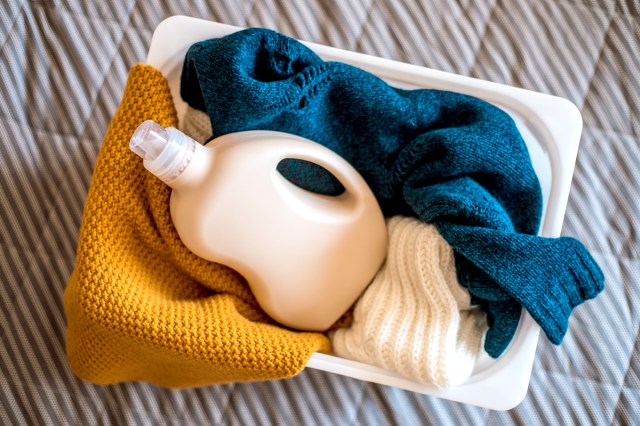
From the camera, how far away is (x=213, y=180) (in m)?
0.49

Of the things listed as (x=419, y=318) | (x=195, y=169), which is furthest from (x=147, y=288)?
(x=419, y=318)

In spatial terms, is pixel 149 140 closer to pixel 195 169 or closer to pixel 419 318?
pixel 195 169

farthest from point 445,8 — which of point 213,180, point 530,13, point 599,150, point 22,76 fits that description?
point 22,76

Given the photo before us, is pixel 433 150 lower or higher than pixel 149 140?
lower

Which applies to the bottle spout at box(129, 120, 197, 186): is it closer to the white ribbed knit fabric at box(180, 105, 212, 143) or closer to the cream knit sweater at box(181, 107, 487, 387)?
the white ribbed knit fabric at box(180, 105, 212, 143)

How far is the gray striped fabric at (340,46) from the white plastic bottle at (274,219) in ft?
0.70

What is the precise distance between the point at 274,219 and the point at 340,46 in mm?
322

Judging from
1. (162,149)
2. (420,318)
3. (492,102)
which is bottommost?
(420,318)

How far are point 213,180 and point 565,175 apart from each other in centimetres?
33

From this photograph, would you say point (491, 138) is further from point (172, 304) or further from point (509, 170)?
point (172, 304)

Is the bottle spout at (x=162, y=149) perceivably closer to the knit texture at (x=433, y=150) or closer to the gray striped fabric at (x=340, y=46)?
the knit texture at (x=433, y=150)

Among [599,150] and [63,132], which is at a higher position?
[63,132]

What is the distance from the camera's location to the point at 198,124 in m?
0.58

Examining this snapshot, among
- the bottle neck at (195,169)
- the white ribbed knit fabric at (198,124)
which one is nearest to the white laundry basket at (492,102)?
the white ribbed knit fabric at (198,124)
